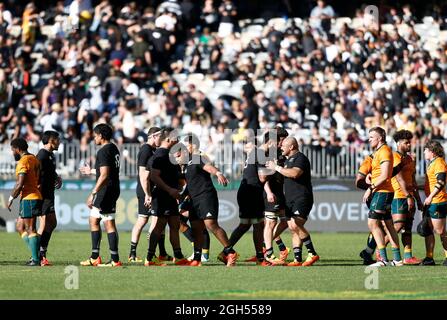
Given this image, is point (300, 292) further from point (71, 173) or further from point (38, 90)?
point (38, 90)

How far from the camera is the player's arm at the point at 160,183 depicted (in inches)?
808

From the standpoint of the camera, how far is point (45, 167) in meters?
21.2

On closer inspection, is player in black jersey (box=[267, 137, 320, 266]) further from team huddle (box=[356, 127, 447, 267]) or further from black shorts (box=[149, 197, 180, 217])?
black shorts (box=[149, 197, 180, 217])

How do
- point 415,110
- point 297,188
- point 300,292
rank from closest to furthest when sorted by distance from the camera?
1. point 300,292
2. point 297,188
3. point 415,110

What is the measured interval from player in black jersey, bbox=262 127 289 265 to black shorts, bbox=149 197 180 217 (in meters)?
1.66

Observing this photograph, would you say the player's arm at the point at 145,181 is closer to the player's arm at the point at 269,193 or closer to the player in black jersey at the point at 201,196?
the player in black jersey at the point at 201,196

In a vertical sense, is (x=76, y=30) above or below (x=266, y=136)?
above

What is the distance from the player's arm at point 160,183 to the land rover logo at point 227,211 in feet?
37.2

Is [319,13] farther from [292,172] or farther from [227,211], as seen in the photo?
[292,172]

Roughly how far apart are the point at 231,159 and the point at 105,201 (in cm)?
1179

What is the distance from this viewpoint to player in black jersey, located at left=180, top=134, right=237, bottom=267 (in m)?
20.1

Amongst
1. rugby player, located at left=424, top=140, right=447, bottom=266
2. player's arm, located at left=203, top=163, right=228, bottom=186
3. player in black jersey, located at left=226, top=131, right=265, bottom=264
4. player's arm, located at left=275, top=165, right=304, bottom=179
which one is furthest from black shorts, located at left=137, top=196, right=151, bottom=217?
rugby player, located at left=424, top=140, right=447, bottom=266

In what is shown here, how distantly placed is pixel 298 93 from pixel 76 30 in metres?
8.20
